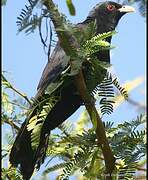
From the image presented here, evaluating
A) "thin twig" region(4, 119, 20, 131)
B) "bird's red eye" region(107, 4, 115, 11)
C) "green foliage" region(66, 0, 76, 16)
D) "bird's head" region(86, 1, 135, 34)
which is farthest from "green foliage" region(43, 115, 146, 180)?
"bird's red eye" region(107, 4, 115, 11)

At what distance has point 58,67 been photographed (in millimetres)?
2094

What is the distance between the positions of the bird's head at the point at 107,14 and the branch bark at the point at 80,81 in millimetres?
1163

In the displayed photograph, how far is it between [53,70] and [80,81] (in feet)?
1.90

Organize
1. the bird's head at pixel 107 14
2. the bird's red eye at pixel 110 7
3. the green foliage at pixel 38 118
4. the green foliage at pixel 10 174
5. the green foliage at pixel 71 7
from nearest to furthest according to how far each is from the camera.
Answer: the green foliage at pixel 71 7 < the green foliage at pixel 38 118 < the green foliage at pixel 10 174 < the bird's head at pixel 107 14 < the bird's red eye at pixel 110 7

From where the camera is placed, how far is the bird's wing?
2.07 metres

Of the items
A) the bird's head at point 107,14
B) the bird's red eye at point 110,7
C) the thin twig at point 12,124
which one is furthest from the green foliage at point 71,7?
the bird's red eye at point 110,7

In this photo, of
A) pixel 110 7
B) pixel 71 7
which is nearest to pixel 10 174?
pixel 71 7

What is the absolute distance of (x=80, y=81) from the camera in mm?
1634

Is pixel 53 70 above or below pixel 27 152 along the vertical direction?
above

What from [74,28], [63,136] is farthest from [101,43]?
[63,136]

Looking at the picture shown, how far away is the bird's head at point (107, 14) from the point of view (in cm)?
285

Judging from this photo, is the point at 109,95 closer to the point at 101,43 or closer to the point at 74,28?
the point at 101,43

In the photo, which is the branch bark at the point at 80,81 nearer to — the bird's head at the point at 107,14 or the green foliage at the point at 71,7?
the green foliage at the point at 71,7

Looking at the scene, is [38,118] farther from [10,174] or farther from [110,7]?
[110,7]
